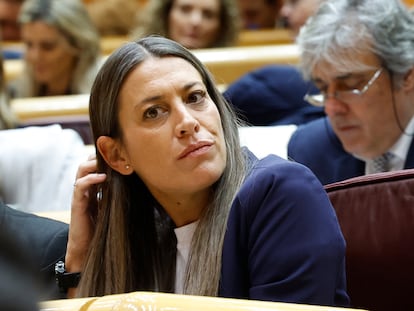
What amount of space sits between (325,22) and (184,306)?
122 cm

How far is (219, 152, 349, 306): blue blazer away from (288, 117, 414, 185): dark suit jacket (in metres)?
0.64

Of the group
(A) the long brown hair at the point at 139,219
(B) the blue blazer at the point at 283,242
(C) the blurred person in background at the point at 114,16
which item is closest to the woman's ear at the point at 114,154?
(A) the long brown hair at the point at 139,219

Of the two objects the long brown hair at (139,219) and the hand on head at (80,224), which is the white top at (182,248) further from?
the hand on head at (80,224)

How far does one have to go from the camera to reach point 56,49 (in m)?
3.06

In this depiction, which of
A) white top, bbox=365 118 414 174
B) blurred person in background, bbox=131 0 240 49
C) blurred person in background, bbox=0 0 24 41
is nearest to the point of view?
white top, bbox=365 118 414 174

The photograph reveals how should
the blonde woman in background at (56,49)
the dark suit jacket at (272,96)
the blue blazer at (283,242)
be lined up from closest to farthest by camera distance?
the blue blazer at (283,242) → the dark suit jacket at (272,96) → the blonde woman in background at (56,49)

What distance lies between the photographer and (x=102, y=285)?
122 cm

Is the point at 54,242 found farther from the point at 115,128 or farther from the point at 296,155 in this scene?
the point at 296,155

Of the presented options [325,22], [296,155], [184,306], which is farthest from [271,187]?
[325,22]

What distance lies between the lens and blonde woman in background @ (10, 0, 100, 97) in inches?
119

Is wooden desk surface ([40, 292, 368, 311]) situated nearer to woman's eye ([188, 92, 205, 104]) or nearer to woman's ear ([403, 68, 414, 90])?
woman's eye ([188, 92, 205, 104])

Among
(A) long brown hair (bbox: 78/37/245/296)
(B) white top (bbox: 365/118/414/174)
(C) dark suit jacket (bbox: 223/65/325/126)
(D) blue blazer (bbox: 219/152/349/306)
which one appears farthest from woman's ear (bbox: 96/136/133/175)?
(C) dark suit jacket (bbox: 223/65/325/126)

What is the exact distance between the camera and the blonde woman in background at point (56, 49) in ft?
9.91

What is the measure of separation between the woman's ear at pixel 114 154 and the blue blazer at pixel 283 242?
231mm
